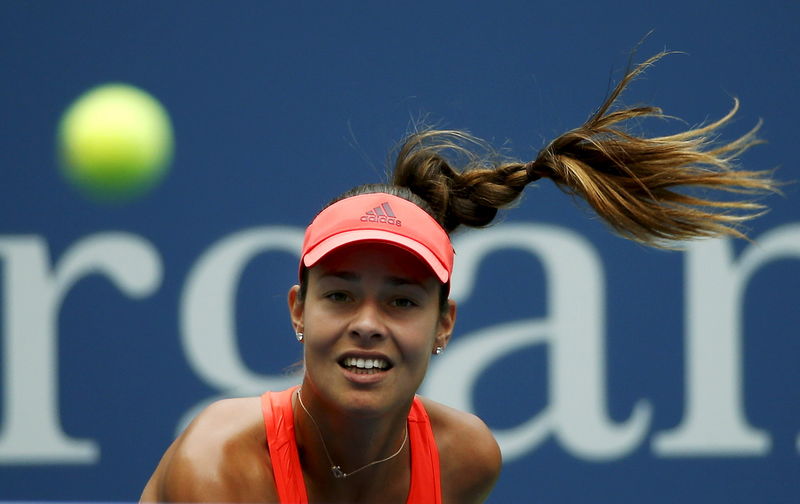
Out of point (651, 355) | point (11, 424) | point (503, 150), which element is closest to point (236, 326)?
point (11, 424)

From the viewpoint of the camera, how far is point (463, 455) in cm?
242

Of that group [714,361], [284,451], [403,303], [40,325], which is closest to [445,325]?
[403,303]

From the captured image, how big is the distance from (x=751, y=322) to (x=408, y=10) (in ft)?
4.60

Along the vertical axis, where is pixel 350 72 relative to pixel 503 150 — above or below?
above

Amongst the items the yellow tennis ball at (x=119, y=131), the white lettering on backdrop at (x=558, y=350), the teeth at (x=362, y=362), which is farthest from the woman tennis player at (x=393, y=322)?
the yellow tennis ball at (x=119, y=131)

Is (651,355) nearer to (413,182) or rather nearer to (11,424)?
(413,182)

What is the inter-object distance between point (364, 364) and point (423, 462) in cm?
44

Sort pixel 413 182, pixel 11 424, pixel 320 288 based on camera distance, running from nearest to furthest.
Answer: pixel 320 288 → pixel 413 182 → pixel 11 424

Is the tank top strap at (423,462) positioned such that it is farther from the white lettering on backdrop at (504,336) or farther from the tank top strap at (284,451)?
the white lettering on backdrop at (504,336)

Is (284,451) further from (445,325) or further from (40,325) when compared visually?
(40,325)

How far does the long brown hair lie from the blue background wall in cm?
98

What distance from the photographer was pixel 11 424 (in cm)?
317

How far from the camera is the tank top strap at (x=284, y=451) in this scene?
80.5 inches

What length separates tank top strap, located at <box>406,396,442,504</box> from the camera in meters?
2.26
